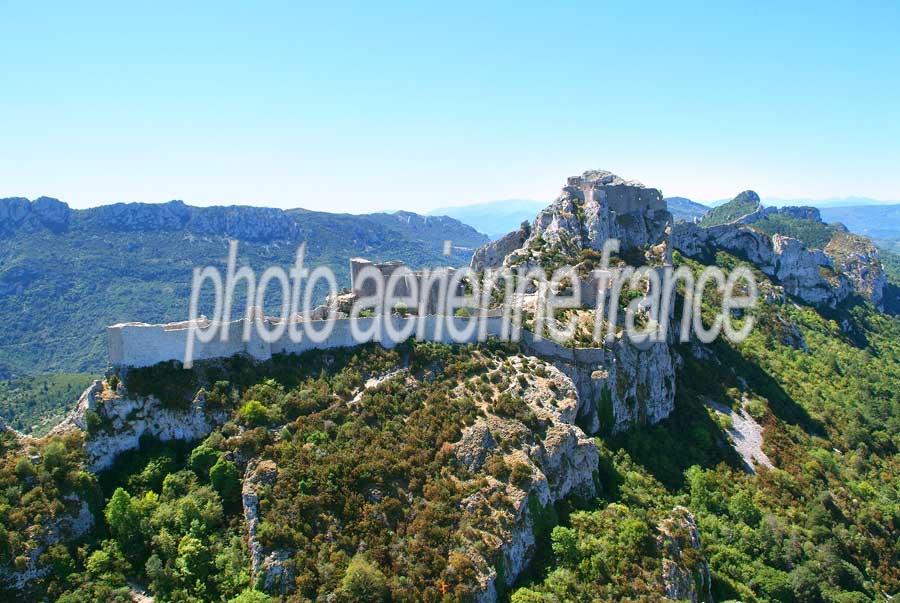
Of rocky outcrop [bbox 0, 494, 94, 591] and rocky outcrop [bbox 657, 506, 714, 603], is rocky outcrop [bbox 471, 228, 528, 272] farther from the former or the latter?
rocky outcrop [bbox 0, 494, 94, 591]

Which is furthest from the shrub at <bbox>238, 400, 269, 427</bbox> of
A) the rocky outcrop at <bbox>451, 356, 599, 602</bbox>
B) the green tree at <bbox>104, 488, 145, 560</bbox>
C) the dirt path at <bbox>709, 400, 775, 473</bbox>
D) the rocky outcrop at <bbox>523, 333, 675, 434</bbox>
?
the dirt path at <bbox>709, 400, 775, 473</bbox>

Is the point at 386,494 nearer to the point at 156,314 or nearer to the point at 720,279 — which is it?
the point at 720,279

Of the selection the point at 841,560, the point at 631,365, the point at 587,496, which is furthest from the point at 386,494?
the point at 841,560


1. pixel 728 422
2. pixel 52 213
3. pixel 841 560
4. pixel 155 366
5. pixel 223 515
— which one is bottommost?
pixel 841 560

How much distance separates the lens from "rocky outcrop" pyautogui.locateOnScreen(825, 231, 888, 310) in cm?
13062

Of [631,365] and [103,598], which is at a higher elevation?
[631,365]

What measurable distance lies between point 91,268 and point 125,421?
148473 mm

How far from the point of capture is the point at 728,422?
57.6 metres

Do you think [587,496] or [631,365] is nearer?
[587,496]

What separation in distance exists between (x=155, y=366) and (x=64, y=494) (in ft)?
26.9

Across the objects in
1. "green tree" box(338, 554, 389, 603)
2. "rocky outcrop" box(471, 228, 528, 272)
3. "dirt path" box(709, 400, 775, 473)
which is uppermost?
"rocky outcrop" box(471, 228, 528, 272)

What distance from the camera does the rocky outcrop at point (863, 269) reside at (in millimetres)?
130625

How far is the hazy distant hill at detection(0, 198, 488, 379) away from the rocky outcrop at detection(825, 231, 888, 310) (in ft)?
426

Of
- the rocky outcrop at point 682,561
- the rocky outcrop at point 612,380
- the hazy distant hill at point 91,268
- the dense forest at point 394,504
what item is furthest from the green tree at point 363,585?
the hazy distant hill at point 91,268
